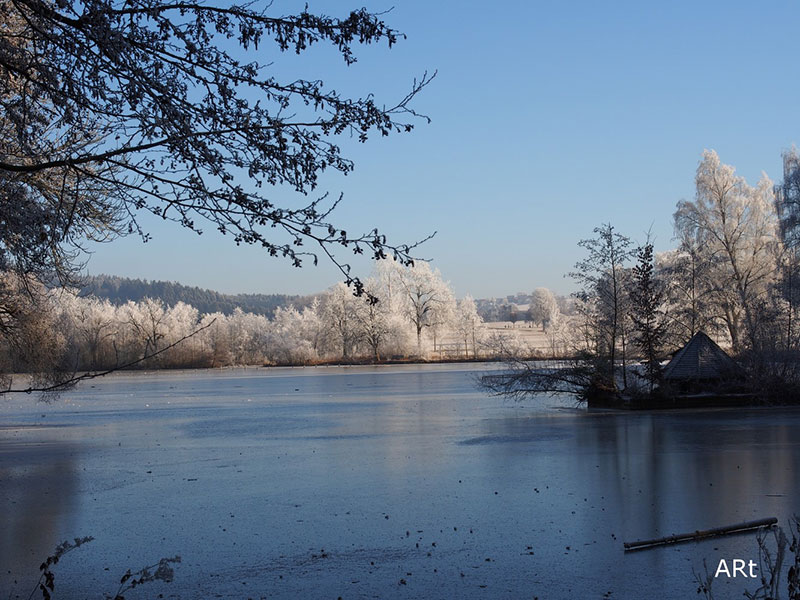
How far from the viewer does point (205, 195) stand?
4.73m

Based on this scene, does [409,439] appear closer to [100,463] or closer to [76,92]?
[100,463]

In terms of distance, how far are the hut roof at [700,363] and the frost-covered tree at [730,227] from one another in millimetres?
12609

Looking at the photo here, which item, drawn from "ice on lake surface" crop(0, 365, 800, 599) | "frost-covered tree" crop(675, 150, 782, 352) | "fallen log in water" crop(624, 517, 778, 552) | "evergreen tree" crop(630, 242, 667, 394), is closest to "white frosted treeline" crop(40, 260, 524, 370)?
"frost-covered tree" crop(675, 150, 782, 352)

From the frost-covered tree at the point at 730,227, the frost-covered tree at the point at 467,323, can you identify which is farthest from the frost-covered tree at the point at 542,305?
the frost-covered tree at the point at 730,227

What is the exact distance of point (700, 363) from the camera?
87.0ft

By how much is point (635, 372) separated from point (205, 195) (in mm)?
22865

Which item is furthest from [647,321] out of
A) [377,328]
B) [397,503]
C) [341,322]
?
[341,322]

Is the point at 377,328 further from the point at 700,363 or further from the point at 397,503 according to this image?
the point at 397,503

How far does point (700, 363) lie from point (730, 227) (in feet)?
58.1

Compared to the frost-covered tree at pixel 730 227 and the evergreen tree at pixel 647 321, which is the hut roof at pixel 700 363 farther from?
the frost-covered tree at pixel 730 227

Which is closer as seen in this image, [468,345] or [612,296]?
[612,296]

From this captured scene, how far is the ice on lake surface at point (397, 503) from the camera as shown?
7.29 m

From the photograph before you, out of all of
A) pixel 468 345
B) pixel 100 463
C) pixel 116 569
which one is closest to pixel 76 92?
pixel 116 569

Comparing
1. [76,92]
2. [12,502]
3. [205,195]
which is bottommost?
[12,502]
